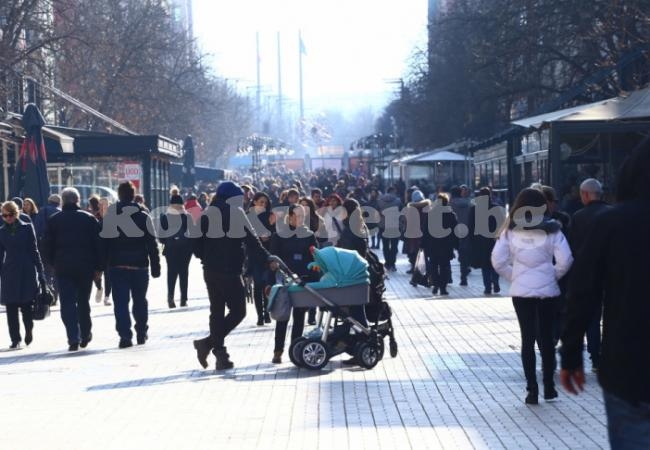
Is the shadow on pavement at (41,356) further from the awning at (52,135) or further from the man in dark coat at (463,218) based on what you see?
the awning at (52,135)

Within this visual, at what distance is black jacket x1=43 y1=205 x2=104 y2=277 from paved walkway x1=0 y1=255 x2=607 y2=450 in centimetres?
92

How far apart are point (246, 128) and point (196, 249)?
118628 mm

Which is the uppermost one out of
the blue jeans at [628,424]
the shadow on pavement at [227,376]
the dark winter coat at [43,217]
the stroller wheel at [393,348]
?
the dark winter coat at [43,217]

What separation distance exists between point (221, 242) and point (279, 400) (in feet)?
8.89

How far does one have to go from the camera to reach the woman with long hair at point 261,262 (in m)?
17.6

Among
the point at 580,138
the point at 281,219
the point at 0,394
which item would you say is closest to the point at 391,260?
the point at 580,138

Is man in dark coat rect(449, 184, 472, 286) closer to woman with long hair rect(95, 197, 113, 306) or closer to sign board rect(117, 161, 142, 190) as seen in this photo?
woman with long hair rect(95, 197, 113, 306)

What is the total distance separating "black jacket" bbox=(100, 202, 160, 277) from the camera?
15.0 meters

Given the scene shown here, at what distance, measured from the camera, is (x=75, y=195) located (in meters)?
15.2

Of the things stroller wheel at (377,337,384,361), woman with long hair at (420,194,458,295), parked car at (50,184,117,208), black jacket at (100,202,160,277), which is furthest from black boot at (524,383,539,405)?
parked car at (50,184,117,208)

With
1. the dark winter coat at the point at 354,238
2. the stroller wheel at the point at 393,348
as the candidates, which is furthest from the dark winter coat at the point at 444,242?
the stroller wheel at the point at 393,348

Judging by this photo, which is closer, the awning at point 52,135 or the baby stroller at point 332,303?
the baby stroller at point 332,303

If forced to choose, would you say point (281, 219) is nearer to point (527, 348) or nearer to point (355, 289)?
point (355, 289)

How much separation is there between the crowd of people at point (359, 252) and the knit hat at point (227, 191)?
0.04ft
